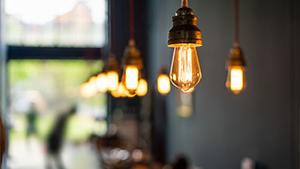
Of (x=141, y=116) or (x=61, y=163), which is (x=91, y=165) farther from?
(x=141, y=116)

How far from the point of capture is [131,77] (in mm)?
3090

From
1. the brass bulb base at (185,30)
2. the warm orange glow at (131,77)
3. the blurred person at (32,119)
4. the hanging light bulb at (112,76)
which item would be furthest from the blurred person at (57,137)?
the brass bulb base at (185,30)

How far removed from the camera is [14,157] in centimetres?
1021

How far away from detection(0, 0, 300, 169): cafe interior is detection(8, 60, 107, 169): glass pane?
0.02 m

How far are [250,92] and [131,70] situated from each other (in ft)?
6.64

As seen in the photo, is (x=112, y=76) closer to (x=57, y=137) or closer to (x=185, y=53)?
(x=185, y=53)

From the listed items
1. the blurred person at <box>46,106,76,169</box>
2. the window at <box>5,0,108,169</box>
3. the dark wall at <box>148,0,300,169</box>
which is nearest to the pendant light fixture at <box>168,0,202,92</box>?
the dark wall at <box>148,0,300,169</box>

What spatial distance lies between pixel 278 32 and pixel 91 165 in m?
6.83

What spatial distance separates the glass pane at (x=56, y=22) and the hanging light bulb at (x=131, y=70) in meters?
6.81

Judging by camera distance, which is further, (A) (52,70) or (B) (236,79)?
(A) (52,70)

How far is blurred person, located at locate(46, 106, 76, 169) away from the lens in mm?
10461

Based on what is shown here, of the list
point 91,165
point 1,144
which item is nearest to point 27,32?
point 91,165

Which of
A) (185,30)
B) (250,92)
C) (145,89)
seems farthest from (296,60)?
(185,30)

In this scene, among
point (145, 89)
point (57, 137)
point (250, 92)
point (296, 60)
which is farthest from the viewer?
point (57, 137)
